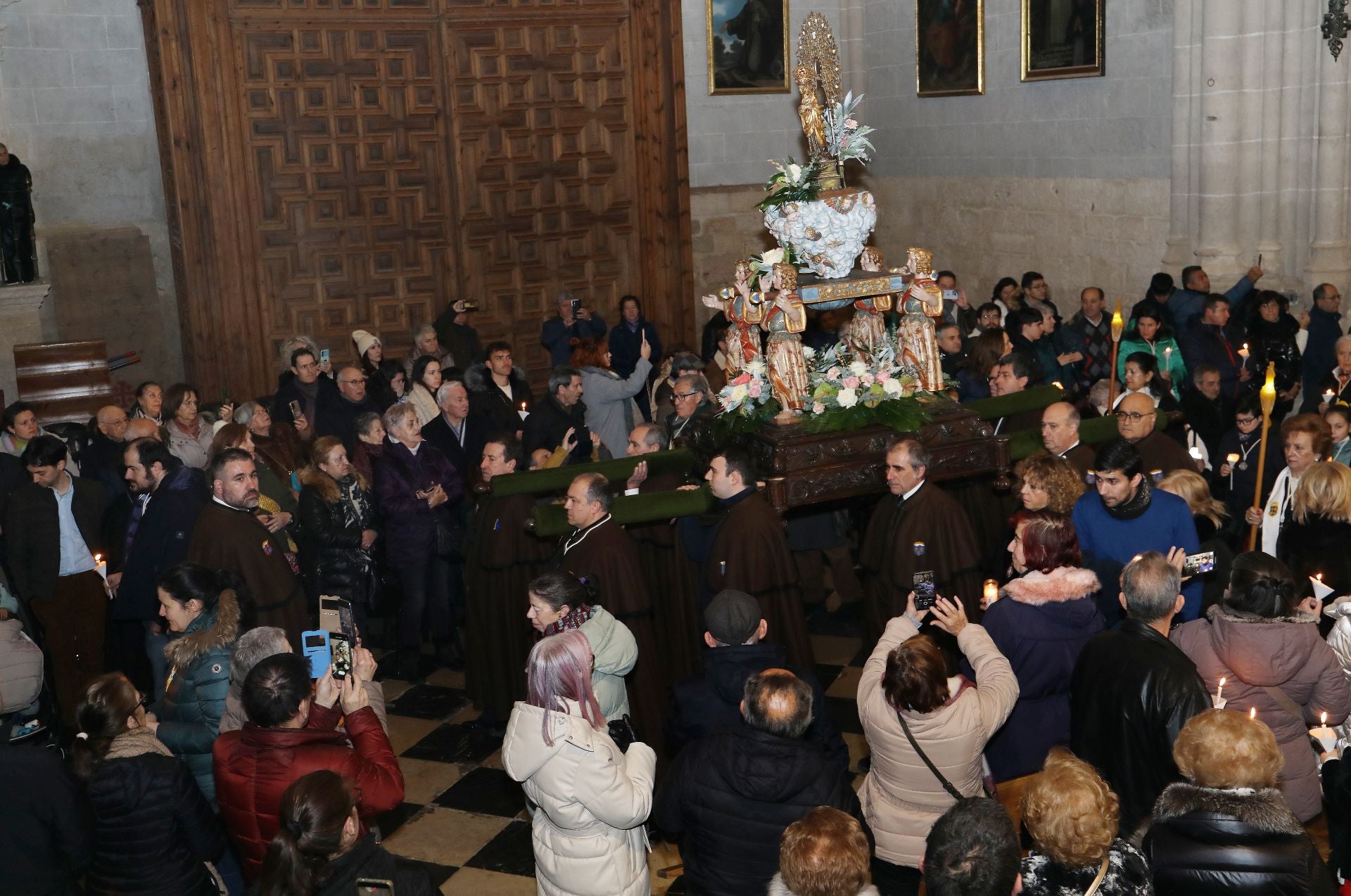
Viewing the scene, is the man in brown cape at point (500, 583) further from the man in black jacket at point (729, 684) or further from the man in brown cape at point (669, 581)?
the man in black jacket at point (729, 684)

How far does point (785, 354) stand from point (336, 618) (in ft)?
9.11

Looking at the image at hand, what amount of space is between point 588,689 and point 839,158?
3.59 meters

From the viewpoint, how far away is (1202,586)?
228 inches

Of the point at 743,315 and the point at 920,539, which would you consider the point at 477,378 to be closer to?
the point at 743,315

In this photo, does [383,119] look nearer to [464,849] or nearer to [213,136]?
[213,136]

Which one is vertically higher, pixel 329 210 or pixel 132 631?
pixel 329 210

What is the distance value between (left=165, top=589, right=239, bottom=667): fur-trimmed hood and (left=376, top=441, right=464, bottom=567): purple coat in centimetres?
227

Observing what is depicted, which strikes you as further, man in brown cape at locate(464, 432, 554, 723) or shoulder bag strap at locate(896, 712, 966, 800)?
man in brown cape at locate(464, 432, 554, 723)

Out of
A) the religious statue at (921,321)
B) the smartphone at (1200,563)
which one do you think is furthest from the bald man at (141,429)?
the smartphone at (1200,563)

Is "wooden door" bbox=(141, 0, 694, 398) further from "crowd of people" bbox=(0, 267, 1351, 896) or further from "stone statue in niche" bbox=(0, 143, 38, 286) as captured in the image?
"crowd of people" bbox=(0, 267, 1351, 896)

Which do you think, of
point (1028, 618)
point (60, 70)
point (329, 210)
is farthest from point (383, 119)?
point (1028, 618)

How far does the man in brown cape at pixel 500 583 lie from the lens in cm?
686

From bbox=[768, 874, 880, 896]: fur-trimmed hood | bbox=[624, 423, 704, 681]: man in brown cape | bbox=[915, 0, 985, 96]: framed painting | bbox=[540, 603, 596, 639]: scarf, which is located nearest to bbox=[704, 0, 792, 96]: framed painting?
bbox=[915, 0, 985, 96]: framed painting

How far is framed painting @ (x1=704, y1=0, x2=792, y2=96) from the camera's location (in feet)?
48.0
